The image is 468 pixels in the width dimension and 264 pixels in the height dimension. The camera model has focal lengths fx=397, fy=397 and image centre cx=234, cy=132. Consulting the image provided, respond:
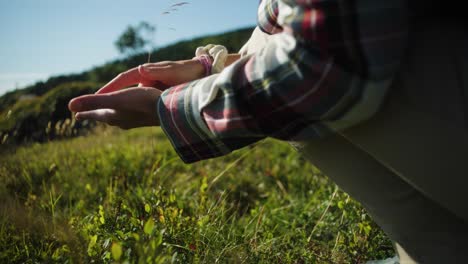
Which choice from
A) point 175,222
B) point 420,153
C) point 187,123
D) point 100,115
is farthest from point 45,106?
point 420,153

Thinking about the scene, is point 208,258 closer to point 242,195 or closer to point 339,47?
point 339,47

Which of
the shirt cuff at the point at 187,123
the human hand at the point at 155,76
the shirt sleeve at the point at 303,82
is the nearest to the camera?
the shirt sleeve at the point at 303,82

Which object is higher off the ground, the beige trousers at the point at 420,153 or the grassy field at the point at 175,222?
the beige trousers at the point at 420,153

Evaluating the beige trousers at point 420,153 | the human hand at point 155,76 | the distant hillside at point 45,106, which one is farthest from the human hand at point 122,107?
the distant hillside at point 45,106

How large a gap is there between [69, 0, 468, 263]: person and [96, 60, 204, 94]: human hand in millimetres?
189

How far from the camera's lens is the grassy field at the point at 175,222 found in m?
1.28

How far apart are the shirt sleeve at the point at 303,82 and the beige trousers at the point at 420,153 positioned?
0.07m

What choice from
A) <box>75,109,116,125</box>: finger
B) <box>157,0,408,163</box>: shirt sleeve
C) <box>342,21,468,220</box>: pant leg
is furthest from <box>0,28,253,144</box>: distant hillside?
<box>342,21,468,220</box>: pant leg

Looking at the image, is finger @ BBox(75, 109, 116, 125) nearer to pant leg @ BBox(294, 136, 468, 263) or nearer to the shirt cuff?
the shirt cuff

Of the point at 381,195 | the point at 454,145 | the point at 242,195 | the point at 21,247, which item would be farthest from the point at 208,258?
the point at 242,195

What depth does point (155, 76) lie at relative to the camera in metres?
1.27

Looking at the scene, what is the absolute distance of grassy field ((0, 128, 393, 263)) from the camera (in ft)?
4.19

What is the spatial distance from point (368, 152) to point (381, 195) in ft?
0.54

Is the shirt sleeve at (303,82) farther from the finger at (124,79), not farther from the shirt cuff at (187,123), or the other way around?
the finger at (124,79)
